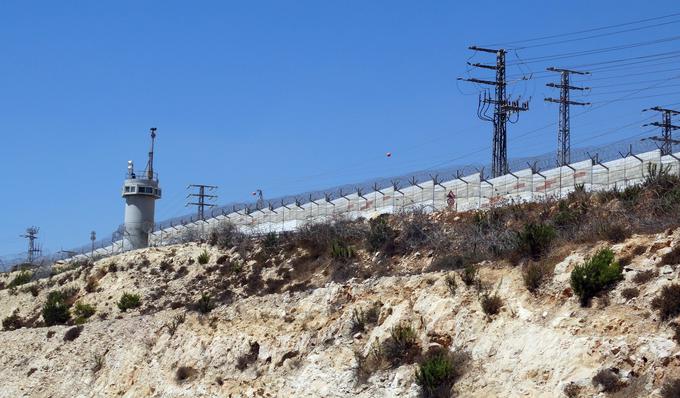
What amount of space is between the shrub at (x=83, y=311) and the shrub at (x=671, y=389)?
105ft

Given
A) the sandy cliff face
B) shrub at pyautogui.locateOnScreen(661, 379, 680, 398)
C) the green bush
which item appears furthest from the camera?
the green bush

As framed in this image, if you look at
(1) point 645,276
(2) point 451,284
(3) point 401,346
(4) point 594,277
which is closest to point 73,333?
(3) point 401,346

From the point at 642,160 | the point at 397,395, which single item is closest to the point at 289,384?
the point at 397,395

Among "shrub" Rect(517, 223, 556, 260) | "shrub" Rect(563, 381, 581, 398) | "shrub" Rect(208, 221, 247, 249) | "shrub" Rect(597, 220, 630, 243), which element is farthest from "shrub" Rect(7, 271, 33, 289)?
"shrub" Rect(563, 381, 581, 398)

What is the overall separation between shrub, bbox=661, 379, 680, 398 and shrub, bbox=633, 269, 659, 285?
13.8 ft

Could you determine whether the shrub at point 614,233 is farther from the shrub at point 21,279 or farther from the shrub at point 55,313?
the shrub at point 21,279

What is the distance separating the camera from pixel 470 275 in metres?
27.4

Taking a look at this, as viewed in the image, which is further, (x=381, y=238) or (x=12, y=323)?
(x=12, y=323)

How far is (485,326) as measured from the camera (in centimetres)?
2509

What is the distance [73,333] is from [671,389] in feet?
96.0

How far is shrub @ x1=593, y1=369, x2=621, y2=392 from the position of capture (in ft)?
64.5

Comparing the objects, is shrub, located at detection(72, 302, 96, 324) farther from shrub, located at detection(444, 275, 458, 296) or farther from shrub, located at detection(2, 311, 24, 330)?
shrub, located at detection(444, 275, 458, 296)

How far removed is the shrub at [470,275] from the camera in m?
27.3

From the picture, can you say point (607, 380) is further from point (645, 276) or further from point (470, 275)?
point (470, 275)
